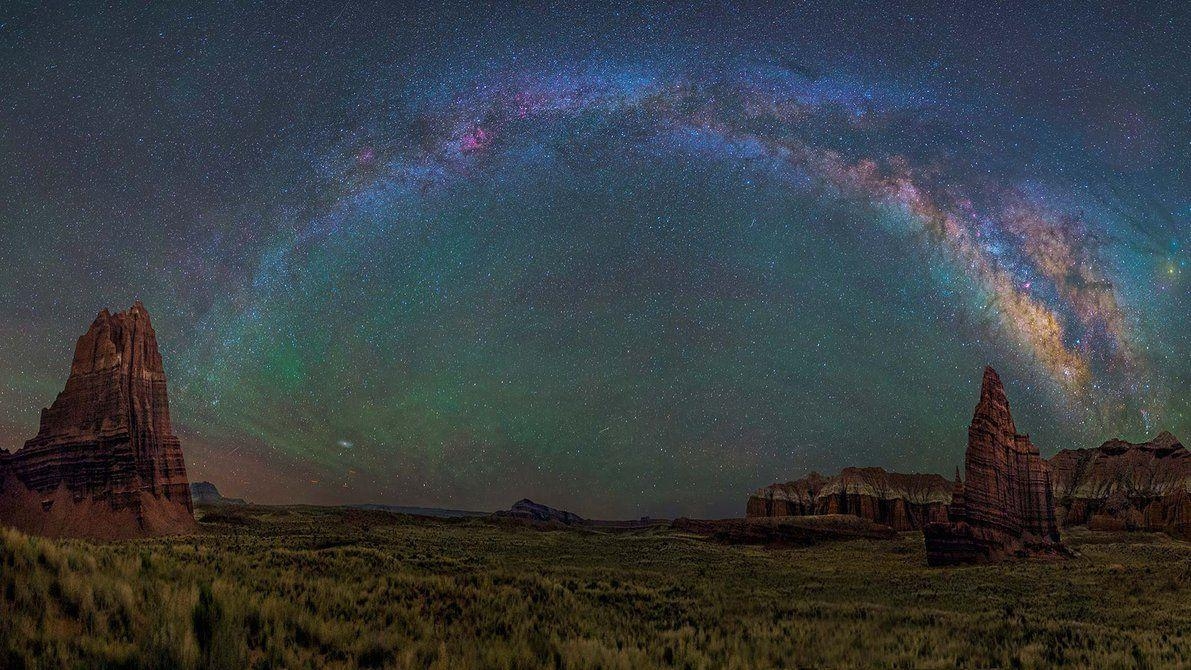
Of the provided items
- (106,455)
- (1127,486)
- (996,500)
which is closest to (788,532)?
(996,500)

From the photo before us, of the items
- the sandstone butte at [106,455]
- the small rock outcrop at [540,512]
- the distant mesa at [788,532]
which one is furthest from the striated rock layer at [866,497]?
the sandstone butte at [106,455]

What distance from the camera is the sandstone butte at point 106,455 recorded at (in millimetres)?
45281

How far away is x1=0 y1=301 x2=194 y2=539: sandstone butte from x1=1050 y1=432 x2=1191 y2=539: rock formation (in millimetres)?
108594

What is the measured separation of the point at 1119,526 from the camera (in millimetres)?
83250

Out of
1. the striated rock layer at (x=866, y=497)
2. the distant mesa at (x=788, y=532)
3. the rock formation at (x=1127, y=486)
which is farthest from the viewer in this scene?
the striated rock layer at (x=866, y=497)

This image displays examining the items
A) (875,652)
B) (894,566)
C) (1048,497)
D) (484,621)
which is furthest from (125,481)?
(1048,497)

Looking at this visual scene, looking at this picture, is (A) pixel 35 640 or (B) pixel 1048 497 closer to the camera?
(A) pixel 35 640

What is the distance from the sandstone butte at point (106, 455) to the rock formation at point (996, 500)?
193 feet

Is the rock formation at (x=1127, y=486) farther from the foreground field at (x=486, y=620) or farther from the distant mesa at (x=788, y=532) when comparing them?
the foreground field at (x=486, y=620)

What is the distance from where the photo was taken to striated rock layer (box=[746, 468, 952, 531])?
119938mm

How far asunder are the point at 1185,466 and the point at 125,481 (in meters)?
137

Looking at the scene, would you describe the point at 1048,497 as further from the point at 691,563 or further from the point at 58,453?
the point at 58,453

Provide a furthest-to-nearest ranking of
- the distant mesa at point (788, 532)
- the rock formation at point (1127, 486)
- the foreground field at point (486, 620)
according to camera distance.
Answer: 1. the distant mesa at point (788, 532)
2. the rock formation at point (1127, 486)
3. the foreground field at point (486, 620)

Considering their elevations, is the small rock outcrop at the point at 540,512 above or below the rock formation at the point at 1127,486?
below
